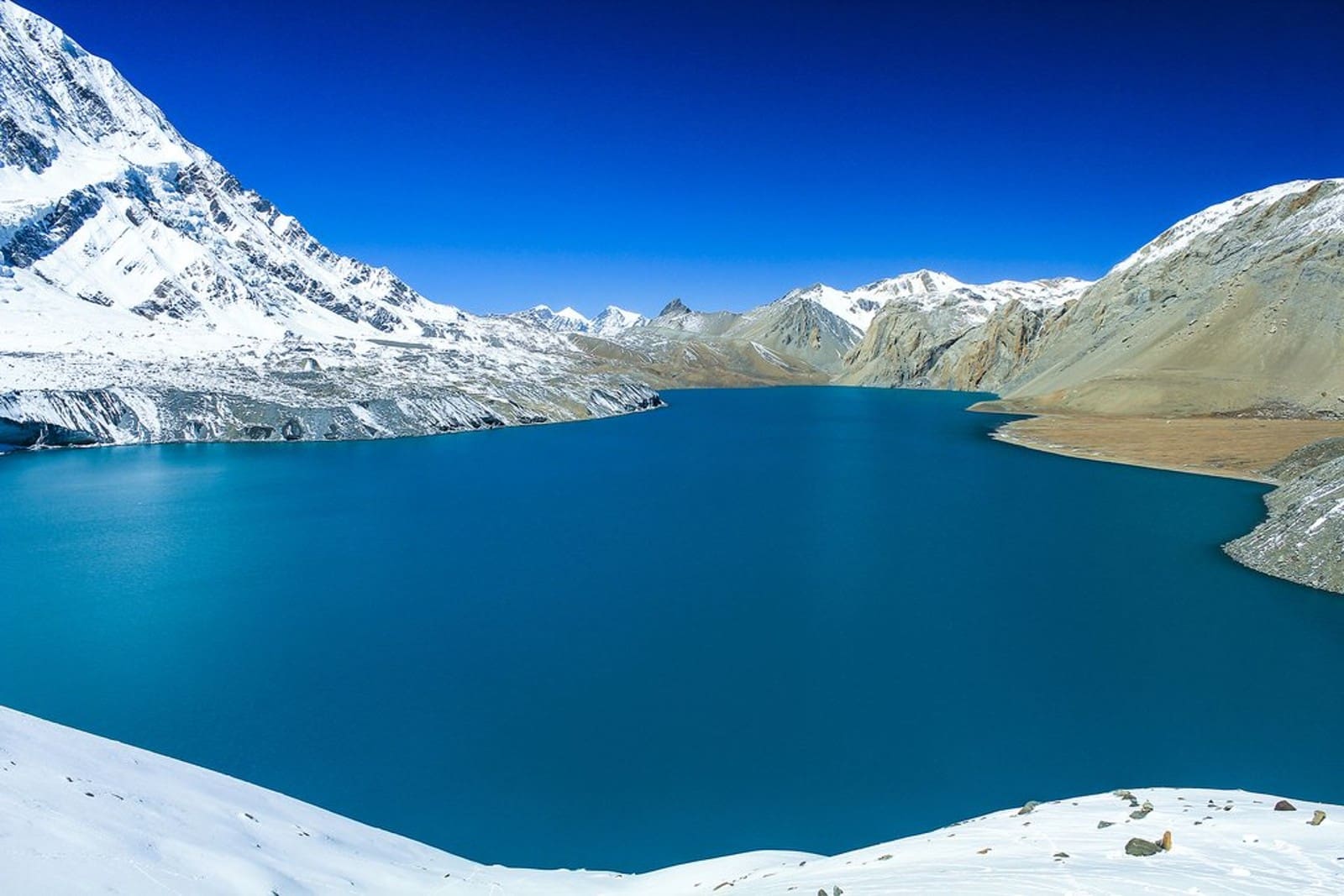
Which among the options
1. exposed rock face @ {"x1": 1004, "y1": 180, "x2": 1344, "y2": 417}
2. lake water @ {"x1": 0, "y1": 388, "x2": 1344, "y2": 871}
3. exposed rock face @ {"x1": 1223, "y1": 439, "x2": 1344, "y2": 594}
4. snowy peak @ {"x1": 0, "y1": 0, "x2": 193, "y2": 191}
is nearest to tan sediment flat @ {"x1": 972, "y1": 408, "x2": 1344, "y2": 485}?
exposed rock face @ {"x1": 1004, "y1": 180, "x2": 1344, "y2": 417}

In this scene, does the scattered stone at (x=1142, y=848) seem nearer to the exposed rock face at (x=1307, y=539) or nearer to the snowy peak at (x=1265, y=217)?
the exposed rock face at (x=1307, y=539)

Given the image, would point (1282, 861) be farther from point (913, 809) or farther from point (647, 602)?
point (647, 602)

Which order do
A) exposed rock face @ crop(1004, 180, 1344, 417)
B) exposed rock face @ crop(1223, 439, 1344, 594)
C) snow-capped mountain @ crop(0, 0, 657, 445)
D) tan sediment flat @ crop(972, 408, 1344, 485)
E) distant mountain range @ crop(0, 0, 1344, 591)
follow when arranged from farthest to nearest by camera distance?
exposed rock face @ crop(1004, 180, 1344, 417), distant mountain range @ crop(0, 0, 1344, 591), snow-capped mountain @ crop(0, 0, 657, 445), tan sediment flat @ crop(972, 408, 1344, 485), exposed rock face @ crop(1223, 439, 1344, 594)

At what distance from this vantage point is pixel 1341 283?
11856 centimetres

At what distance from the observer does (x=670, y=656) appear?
29938 millimetres

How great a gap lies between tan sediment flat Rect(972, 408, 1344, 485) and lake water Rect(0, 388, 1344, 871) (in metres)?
13.5

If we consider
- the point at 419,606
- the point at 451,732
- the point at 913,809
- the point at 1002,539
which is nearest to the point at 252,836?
the point at 451,732

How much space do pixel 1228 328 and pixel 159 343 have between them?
17754 cm

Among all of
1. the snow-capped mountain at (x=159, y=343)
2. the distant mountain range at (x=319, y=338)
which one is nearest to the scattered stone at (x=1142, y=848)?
the distant mountain range at (x=319, y=338)

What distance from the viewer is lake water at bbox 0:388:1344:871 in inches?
815

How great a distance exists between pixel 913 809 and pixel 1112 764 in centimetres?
672

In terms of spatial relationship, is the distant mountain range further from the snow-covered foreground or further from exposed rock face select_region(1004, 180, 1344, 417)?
the snow-covered foreground

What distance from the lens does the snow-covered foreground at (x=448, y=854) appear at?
32.7 ft

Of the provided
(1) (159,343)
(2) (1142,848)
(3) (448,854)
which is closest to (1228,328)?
(2) (1142,848)
